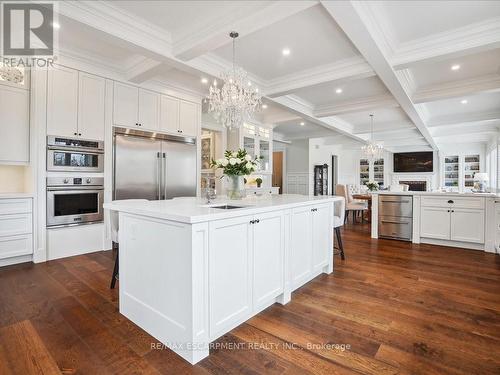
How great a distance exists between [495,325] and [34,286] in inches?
160

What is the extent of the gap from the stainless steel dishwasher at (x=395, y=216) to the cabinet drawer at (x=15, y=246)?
5521 millimetres

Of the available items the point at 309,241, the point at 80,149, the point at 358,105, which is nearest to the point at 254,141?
the point at 358,105

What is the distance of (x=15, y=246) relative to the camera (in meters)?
3.22

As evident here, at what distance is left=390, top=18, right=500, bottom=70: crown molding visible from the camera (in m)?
2.86

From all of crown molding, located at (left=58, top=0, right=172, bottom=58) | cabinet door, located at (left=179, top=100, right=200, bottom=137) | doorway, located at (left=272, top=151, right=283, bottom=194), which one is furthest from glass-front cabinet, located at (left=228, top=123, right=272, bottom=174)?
doorway, located at (left=272, top=151, right=283, bottom=194)

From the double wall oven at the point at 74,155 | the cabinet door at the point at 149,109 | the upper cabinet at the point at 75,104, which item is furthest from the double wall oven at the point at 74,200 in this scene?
the cabinet door at the point at 149,109

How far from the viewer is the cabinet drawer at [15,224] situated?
313 centimetres

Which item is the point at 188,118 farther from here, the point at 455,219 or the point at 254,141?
the point at 455,219

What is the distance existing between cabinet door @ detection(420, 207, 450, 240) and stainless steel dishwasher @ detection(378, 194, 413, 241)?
0.20 m

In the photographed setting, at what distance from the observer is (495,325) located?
Result: 2.02 metres

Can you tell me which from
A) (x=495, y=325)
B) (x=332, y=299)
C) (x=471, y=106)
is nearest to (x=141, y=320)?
(x=332, y=299)

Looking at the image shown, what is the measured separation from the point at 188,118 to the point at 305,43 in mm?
2459

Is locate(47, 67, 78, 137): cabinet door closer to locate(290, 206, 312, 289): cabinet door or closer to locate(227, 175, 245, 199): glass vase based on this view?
locate(227, 175, 245, 199): glass vase

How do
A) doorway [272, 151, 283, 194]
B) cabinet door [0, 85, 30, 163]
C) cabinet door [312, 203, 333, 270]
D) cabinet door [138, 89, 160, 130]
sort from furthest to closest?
doorway [272, 151, 283, 194] → cabinet door [138, 89, 160, 130] → cabinet door [0, 85, 30, 163] → cabinet door [312, 203, 333, 270]
